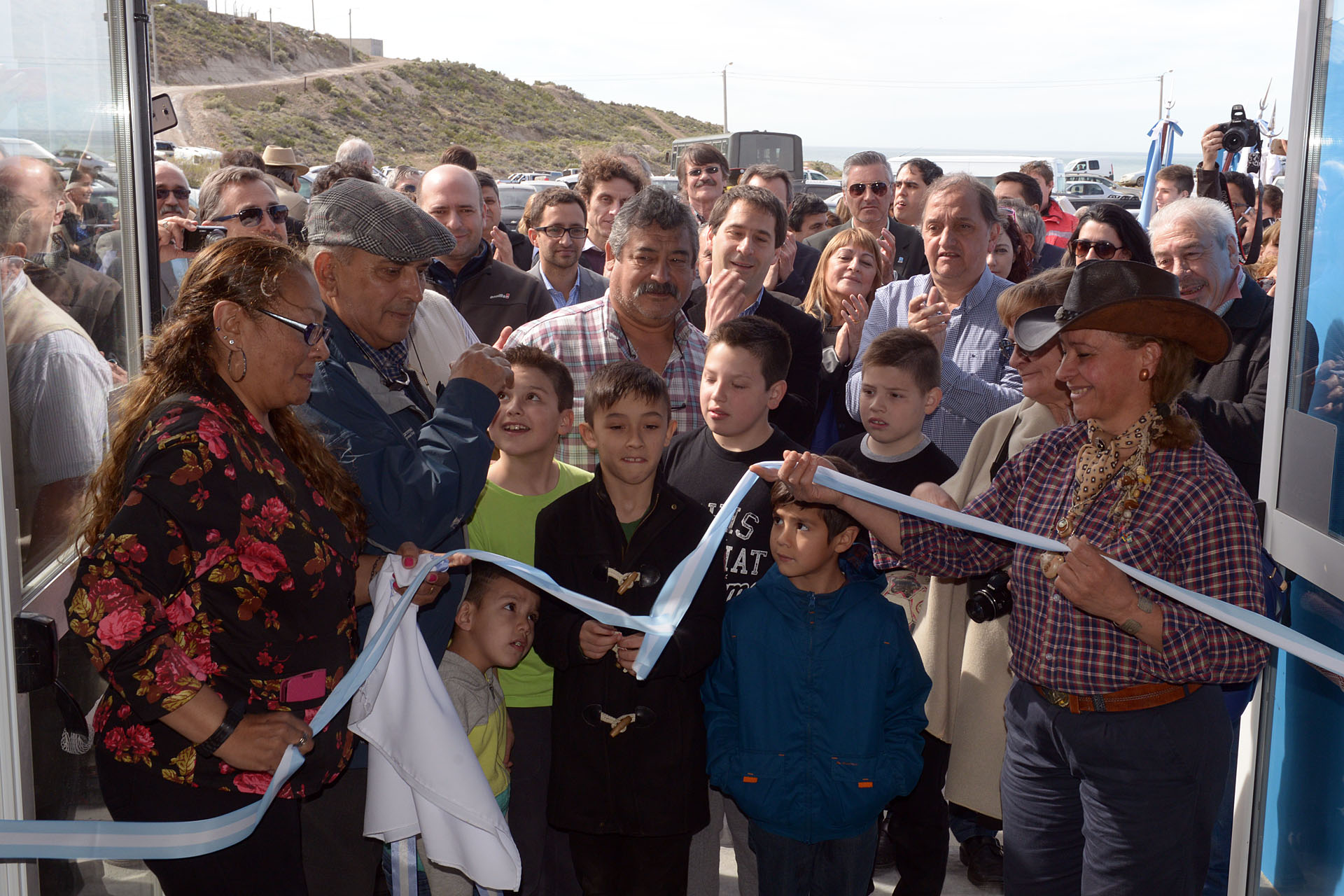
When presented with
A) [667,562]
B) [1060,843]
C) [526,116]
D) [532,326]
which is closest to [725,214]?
[532,326]

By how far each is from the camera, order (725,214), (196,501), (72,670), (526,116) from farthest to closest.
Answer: (526,116), (725,214), (72,670), (196,501)

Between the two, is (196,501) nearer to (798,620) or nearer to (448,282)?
(798,620)

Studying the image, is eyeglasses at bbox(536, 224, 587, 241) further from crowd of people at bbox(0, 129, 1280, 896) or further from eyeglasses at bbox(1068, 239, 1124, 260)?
eyeglasses at bbox(1068, 239, 1124, 260)

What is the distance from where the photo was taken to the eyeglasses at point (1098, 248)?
438cm

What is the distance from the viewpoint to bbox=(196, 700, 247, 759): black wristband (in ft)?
6.79

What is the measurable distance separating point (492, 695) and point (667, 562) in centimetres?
66

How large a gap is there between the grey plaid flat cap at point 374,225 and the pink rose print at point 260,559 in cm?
89

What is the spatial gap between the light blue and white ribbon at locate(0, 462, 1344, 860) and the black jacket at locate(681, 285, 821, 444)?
1.29m

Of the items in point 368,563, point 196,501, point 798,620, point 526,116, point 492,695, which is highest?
point 526,116

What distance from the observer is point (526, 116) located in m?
71.6

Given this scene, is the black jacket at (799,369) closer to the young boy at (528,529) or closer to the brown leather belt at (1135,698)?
the young boy at (528,529)

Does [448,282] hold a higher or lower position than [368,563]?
higher

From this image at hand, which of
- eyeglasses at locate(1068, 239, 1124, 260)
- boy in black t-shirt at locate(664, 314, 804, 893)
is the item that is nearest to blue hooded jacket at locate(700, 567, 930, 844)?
boy in black t-shirt at locate(664, 314, 804, 893)

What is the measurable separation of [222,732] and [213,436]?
1.91 feet
